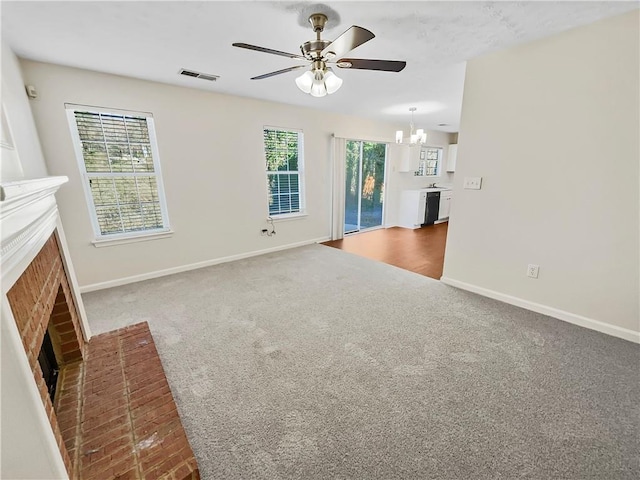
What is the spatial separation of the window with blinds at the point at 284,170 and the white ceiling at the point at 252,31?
52.8 inches

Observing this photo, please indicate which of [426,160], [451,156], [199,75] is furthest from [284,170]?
[451,156]

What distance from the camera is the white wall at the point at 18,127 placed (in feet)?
5.14

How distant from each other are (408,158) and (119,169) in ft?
17.8

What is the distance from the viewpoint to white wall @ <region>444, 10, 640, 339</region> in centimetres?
201

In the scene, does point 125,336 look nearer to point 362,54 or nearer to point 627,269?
point 362,54

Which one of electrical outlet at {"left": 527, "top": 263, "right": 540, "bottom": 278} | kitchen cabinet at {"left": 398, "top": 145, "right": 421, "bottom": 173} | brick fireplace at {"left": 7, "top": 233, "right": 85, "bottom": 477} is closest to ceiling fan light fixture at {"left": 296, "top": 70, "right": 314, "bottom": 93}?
brick fireplace at {"left": 7, "top": 233, "right": 85, "bottom": 477}

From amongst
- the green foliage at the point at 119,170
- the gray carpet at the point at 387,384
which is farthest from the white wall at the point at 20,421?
the green foliage at the point at 119,170

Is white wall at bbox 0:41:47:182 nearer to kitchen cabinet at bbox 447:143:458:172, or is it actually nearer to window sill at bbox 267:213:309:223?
window sill at bbox 267:213:309:223

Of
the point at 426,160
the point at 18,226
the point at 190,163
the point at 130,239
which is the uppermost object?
the point at 426,160

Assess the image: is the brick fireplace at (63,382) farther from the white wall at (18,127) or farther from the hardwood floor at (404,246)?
the hardwood floor at (404,246)

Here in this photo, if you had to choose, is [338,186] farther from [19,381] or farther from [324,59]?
[19,381]

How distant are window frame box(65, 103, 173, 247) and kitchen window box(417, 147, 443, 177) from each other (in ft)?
18.9

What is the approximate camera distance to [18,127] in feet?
6.54

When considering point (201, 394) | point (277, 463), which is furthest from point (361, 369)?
point (201, 394)
